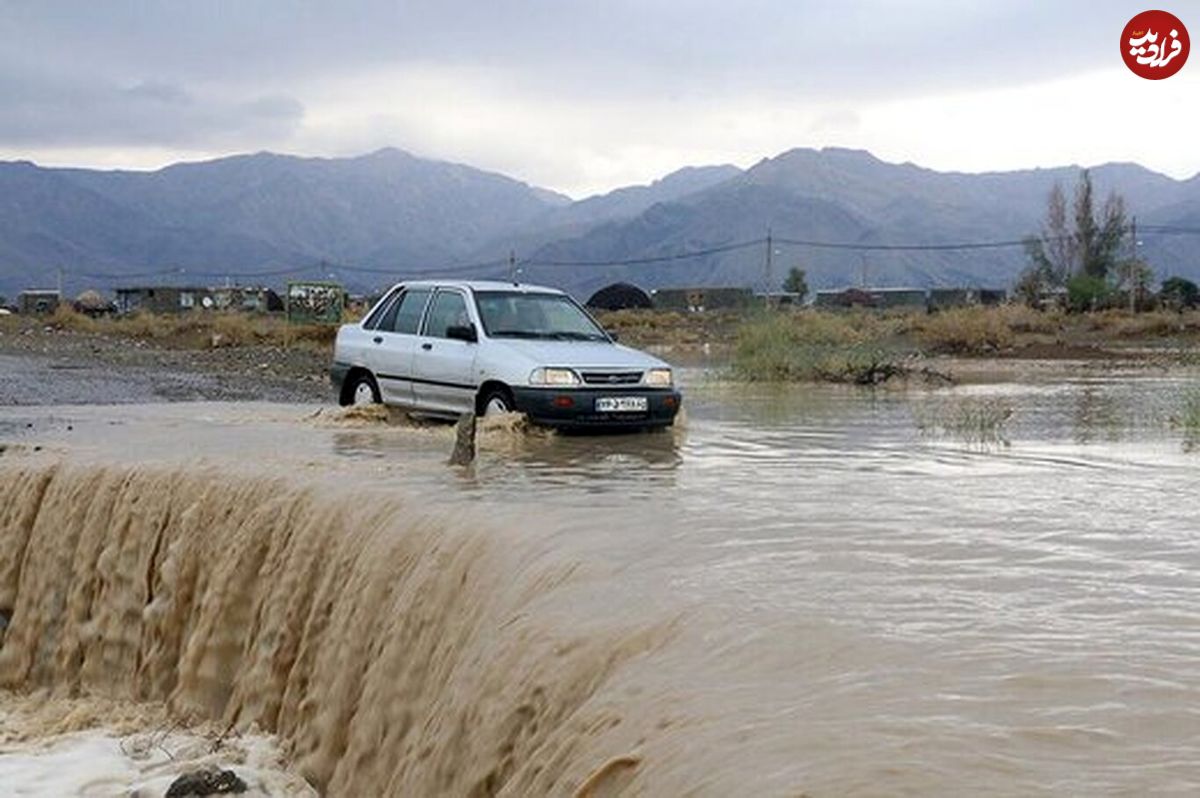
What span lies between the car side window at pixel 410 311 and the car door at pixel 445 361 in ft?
0.54

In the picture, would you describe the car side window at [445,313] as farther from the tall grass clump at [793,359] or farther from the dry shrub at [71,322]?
the dry shrub at [71,322]

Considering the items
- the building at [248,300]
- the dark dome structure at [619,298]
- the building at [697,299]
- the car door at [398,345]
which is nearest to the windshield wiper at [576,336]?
the car door at [398,345]

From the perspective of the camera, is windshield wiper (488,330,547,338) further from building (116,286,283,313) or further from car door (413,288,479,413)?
building (116,286,283,313)

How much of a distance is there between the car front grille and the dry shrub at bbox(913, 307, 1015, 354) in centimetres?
2590

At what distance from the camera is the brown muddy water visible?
14.3 ft

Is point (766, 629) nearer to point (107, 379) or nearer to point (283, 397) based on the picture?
point (283, 397)

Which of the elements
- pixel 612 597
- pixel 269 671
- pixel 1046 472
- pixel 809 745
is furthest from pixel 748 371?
pixel 809 745

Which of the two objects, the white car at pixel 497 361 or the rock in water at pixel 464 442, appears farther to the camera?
the white car at pixel 497 361

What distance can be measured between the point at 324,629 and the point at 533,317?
20.8 feet

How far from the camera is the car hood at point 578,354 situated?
1273 cm

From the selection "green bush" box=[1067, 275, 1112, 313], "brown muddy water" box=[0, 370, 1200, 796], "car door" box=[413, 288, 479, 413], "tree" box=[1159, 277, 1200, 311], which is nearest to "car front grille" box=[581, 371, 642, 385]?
"brown muddy water" box=[0, 370, 1200, 796]

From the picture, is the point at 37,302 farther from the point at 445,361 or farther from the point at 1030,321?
the point at 445,361

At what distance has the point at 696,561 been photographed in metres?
6.91

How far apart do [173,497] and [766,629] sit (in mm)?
6016
